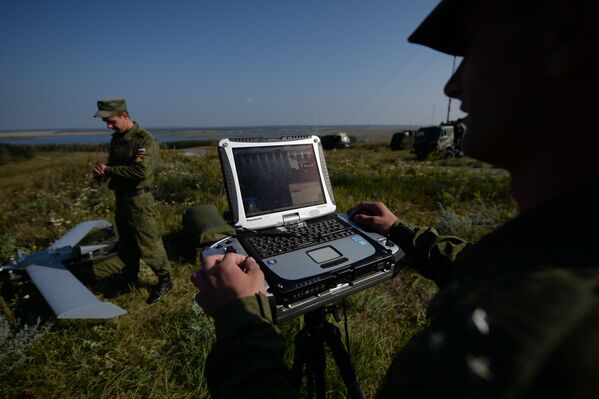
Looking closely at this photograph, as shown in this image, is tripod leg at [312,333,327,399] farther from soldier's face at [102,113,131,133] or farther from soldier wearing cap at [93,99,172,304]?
soldier's face at [102,113,131,133]

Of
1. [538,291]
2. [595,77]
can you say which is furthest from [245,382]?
[595,77]

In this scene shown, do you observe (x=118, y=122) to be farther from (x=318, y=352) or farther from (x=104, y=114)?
(x=318, y=352)

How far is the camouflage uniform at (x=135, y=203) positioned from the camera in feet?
11.2

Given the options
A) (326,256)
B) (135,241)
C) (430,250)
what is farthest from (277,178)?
(135,241)

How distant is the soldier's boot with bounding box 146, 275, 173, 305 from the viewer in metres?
3.33

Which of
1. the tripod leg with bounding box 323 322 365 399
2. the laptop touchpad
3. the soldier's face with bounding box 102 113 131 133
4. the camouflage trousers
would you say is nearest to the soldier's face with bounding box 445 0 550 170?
the laptop touchpad

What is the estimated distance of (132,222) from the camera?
136 inches

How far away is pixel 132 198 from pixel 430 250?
3.46 meters

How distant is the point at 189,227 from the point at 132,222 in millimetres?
801

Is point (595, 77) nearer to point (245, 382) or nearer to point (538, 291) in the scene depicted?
point (538, 291)

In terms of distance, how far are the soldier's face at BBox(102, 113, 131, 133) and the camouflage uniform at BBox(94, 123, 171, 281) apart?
8cm

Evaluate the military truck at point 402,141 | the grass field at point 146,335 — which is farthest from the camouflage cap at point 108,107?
the military truck at point 402,141

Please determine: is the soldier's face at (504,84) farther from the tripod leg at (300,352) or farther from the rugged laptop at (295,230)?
the tripod leg at (300,352)

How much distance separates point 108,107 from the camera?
3488mm
